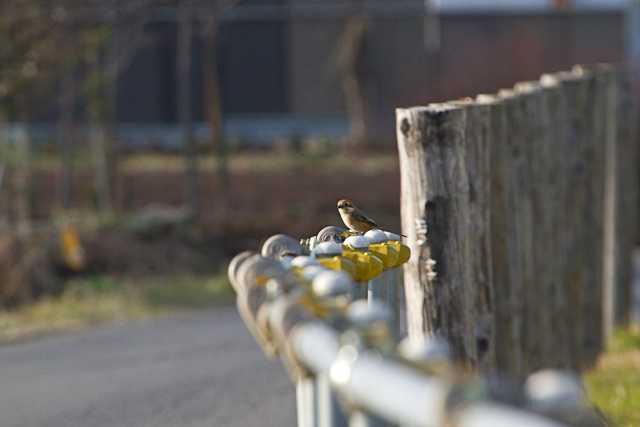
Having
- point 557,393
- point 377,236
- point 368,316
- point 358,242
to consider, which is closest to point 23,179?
point 377,236

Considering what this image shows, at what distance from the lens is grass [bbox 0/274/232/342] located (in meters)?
12.5

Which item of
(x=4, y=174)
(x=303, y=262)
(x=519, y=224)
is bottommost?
(x=4, y=174)

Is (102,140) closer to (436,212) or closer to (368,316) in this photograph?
(436,212)

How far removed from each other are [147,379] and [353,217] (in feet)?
12.6

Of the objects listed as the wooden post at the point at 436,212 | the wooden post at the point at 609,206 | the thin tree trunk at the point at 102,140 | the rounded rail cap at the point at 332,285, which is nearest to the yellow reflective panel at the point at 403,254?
the wooden post at the point at 436,212

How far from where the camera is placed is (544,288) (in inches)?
355

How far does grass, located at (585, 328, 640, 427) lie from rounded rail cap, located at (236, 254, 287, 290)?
345 centimetres

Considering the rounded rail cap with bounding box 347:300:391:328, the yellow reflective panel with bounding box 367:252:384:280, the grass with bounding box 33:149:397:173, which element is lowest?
the grass with bounding box 33:149:397:173

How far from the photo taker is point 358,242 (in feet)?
15.8

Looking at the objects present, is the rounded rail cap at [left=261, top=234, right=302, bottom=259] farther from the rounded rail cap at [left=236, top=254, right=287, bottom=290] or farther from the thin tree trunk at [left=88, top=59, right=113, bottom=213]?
the thin tree trunk at [left=88, top=59, right=113, bottom=213]

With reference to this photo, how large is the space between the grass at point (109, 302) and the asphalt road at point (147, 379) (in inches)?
21.1

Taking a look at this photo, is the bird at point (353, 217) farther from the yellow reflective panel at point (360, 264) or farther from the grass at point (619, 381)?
the grass at point (619, 381)

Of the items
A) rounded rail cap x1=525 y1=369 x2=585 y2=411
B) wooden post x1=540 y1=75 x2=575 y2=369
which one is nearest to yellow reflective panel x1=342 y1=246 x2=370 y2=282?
rounded rail cap x1=525 y1=369 x2=585 y2=411

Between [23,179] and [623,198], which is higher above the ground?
[623,198]
